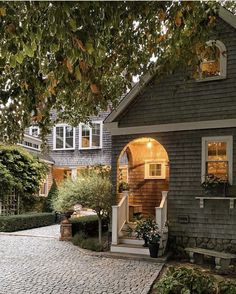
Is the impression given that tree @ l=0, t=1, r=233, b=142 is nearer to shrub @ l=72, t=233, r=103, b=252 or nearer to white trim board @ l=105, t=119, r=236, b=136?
white trim board @ l=105, t=119, r=236, b=136

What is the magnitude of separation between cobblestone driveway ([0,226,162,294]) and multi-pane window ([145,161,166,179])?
409cm

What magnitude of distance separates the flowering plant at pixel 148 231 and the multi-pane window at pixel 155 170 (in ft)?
11.8

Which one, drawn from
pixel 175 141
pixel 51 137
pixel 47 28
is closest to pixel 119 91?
pixel 175 141

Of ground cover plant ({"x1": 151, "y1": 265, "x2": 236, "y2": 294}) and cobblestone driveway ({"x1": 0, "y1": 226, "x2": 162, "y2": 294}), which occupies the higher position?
ground cover plant ({"x1": 151, "y1": 265, "x2": 236, "y2": 294})

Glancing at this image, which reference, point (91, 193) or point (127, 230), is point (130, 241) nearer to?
point (127, 230)

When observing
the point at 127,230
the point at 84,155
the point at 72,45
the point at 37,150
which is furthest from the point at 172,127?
the point at 84,155

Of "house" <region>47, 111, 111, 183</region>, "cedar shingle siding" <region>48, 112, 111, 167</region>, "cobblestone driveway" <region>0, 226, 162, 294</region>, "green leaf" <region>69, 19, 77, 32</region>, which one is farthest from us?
"house" <region>47, 111, 111, 183</region>

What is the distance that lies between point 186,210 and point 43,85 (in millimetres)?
7073

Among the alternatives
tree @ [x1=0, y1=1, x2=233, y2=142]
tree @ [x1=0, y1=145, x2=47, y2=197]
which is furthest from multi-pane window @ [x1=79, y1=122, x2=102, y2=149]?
tree @ [x1=0, y1=1, x2=233, y2=142]

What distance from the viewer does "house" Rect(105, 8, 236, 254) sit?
10.4 m

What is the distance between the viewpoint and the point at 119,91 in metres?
12.0

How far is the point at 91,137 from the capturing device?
76.7ft

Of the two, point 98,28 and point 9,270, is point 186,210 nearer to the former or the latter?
point 9,270

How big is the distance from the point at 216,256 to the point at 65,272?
3.66 m
